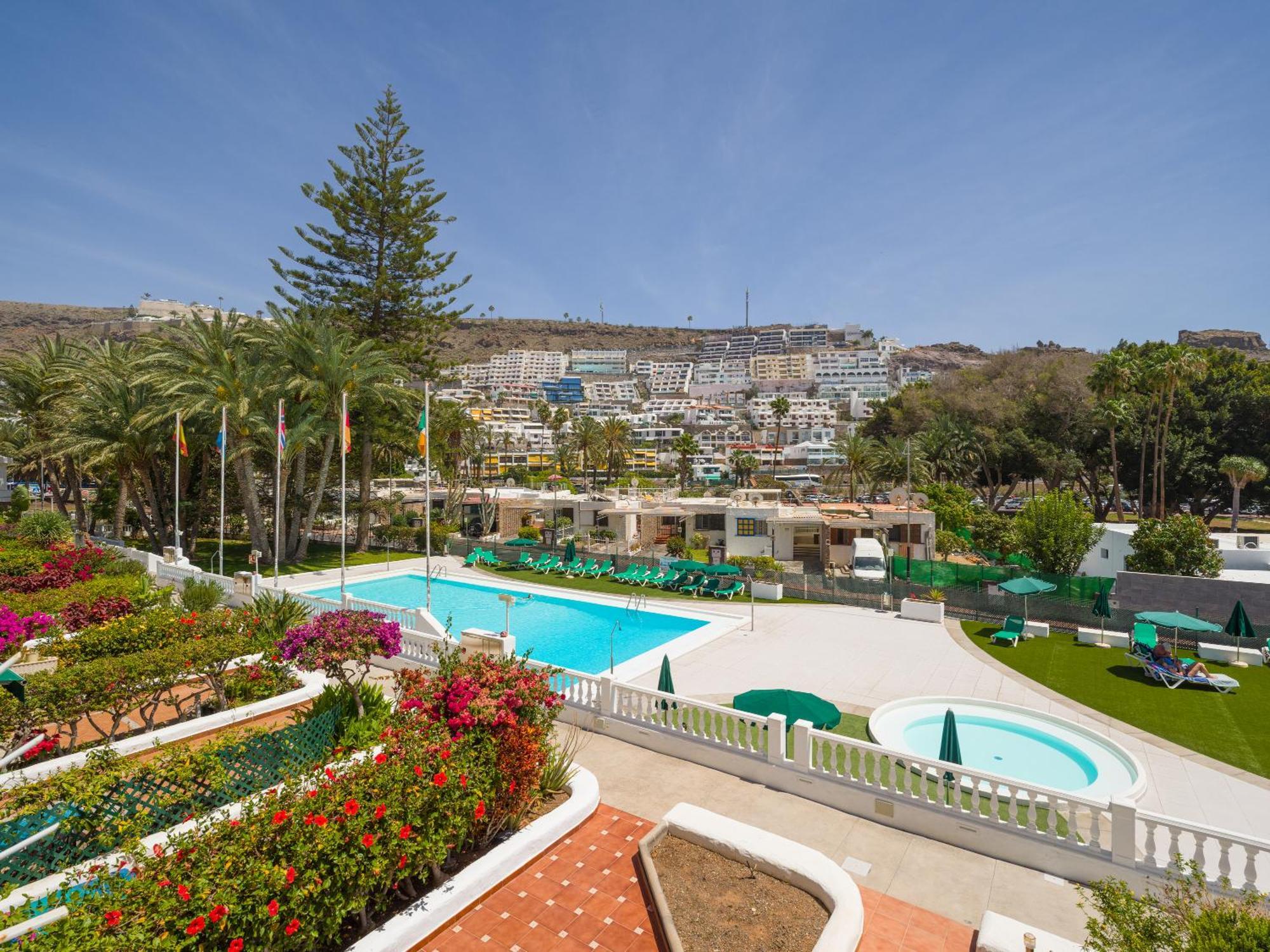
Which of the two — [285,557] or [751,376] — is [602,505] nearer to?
[285,557]

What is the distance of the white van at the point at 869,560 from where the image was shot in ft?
84.5

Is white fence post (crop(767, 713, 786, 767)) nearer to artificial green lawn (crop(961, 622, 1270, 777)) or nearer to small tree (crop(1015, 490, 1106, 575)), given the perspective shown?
artificial green lawn (crop(961, 622, 1270, 777))

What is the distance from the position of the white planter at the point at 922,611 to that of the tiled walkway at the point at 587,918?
15337 millimetres

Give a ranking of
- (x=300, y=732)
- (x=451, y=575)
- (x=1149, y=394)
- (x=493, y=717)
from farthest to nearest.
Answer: (x=1149, y=394)
(x=451, y=575)
(x=300, y=732)
(x=493, y=717)

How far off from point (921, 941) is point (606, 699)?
5.77 meters

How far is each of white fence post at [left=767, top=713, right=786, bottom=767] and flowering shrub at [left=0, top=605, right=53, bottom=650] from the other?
1283cm

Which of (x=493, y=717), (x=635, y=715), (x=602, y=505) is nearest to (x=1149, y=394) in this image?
(x=602, y=505)

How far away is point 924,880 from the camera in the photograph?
6.55 metres

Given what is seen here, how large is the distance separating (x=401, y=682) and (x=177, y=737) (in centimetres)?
379

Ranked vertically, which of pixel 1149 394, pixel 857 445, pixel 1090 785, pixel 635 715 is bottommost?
pixel 1090 785

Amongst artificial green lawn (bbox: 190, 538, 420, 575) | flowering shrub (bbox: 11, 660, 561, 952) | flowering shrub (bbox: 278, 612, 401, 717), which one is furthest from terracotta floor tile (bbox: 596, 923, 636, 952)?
artificial green lawn (bbox: 190, 538, 420, 575)

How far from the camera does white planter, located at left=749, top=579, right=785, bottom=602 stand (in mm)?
22734

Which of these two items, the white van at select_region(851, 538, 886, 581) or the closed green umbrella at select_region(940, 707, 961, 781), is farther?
the white van at select_region(851, 538, 886, 581)

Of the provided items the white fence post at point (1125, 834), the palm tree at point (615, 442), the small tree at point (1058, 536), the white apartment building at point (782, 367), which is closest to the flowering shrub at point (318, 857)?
the white fence post at point (1125, 834)
